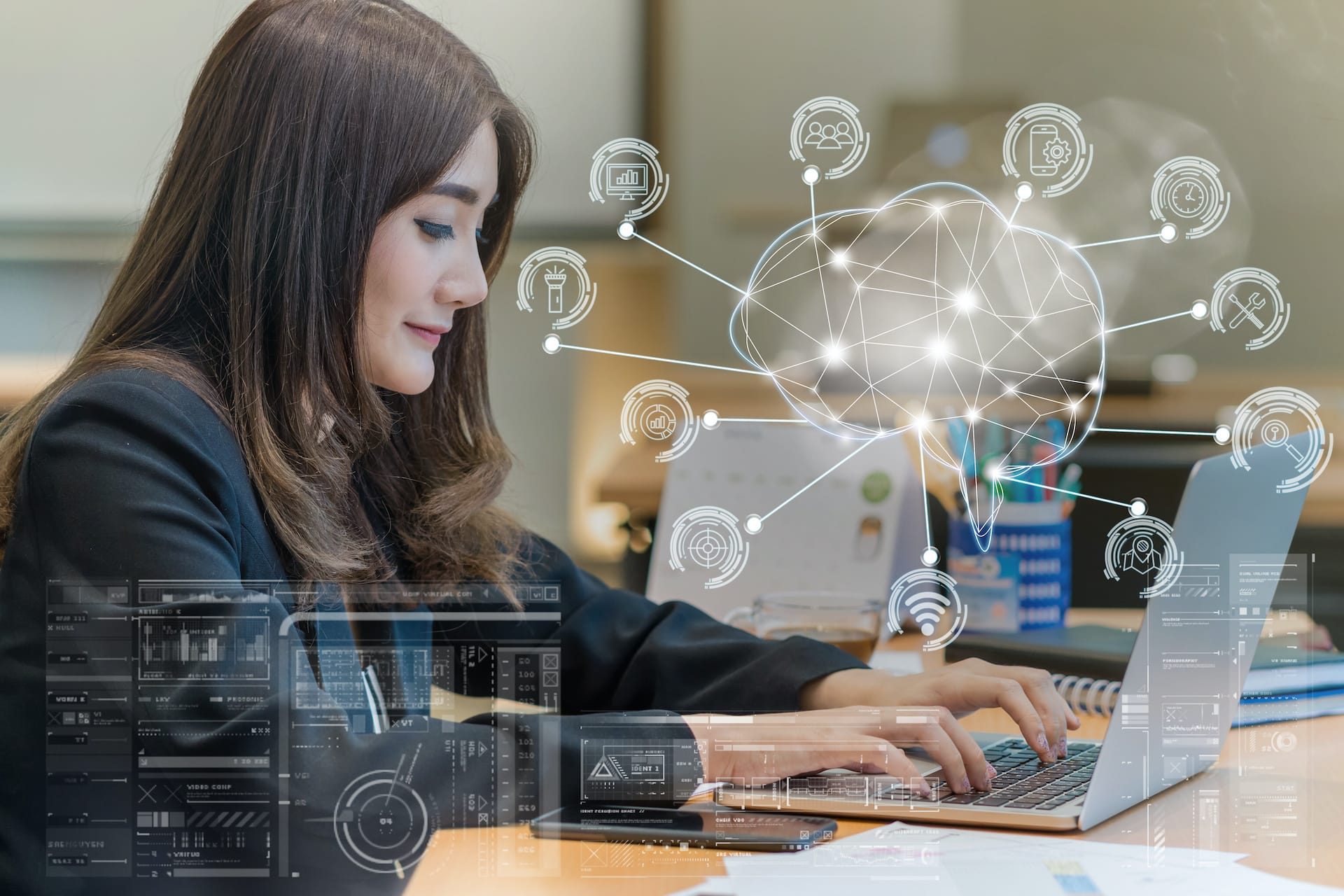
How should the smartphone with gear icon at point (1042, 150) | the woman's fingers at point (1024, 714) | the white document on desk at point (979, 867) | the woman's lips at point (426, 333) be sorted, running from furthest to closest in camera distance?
1. the smartphone with gear icon at point (1042, 150)
2. the woman's lips at point (426, 333)
3. the woman's fingers at point (1024, 714)
4. the white document on desk at point (979, 867)

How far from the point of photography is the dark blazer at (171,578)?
2.31ft

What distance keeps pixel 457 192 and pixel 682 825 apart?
51 cm

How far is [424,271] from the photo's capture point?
2.92 ft

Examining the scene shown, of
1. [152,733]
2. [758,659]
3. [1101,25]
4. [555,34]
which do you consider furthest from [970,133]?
[152,733]

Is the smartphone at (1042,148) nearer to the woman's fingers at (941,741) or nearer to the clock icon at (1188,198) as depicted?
the clock icon at (1188,198)

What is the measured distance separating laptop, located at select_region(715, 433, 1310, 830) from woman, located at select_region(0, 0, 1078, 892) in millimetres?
20

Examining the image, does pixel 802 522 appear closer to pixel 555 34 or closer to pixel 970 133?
pixel 970 133

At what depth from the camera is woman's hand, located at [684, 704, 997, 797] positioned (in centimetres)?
78

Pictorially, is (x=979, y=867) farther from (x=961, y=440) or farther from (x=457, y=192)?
(x=457, y=192)

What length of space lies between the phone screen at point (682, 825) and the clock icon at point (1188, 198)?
2.15 feet

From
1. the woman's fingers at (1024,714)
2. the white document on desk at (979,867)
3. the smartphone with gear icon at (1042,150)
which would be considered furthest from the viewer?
the smartphone with gear icon at (1042,150)

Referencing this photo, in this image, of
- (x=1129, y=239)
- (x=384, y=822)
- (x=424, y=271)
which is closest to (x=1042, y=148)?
(x=1129, y=239)

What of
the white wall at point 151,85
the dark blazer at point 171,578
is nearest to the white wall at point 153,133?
the white wall at point 151,85

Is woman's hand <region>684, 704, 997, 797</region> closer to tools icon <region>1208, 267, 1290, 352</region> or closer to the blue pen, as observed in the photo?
the blue pen
